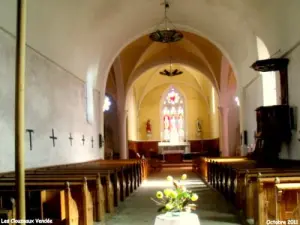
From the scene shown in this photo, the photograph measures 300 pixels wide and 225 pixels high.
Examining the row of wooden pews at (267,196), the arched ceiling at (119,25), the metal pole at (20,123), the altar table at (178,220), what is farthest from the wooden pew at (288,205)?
the arched ceiling at (119,25)

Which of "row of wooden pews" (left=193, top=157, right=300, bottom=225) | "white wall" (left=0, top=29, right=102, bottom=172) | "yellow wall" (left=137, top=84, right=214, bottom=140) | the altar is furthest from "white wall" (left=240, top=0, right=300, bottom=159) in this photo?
"yellow wall" (left=137, top=84, right=214, bottom=140)

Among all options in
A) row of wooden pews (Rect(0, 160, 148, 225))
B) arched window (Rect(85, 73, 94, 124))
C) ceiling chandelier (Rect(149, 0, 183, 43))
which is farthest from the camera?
arched window (Rect(85, 73, 94, 124))

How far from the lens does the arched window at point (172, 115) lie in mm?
30047

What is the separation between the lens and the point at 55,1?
Answer: 946 centimetres

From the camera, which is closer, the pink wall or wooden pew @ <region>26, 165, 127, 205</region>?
wooden pew @ <region>26, 165, 127, 205</region>

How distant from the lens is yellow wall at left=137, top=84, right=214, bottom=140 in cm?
2980

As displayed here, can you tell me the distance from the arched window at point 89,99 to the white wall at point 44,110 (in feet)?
1.75

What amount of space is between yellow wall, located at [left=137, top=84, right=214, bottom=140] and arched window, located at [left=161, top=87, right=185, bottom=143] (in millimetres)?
371

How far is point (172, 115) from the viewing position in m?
30.2

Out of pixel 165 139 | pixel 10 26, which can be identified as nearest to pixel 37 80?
pixel 10 26

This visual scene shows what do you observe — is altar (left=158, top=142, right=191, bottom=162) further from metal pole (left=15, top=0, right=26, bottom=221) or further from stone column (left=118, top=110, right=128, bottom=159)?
metal pole (left=15, top=0, right=26, bottom=221)

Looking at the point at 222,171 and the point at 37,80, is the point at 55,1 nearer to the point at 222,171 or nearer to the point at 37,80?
the point at 37,80

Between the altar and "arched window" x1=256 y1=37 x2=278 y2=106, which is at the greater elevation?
"arched window" x1=256 y1=37 x2=278 y2=106

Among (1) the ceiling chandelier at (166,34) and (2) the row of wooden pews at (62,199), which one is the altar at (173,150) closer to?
(1) the ceiling chandelier at (166,34)
